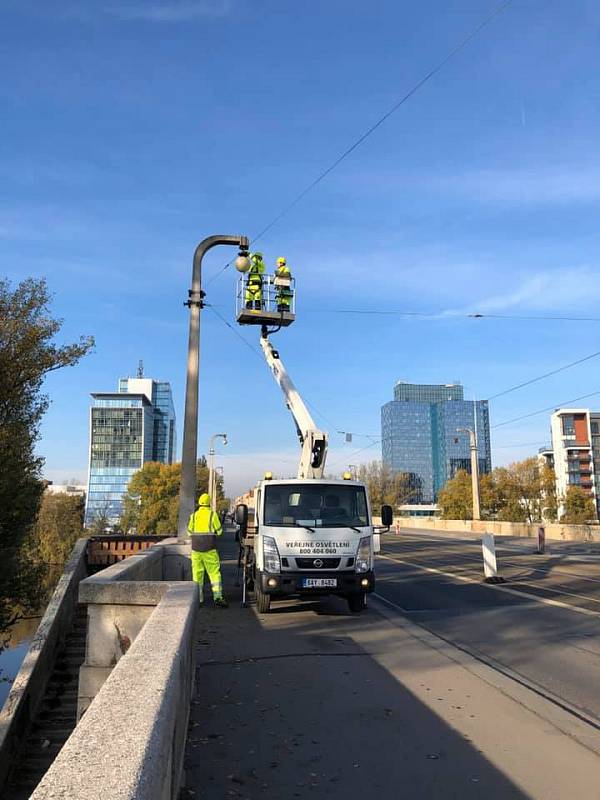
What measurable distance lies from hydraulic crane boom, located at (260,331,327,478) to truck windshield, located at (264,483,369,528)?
196 centimetres

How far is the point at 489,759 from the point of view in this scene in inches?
183

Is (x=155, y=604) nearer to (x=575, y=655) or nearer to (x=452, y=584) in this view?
(x=575, y=655)

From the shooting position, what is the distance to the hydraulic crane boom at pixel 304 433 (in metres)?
13.2

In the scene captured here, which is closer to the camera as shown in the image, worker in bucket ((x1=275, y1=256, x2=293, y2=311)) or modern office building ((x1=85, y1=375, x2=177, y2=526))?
worker in bucket ((x1=275, y1=256, x2=293, y2=311))

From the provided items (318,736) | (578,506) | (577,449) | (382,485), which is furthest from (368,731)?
(577,449)

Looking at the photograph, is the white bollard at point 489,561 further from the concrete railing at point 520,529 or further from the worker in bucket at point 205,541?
the concrete railing at point 520,529

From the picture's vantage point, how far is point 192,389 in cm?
1330

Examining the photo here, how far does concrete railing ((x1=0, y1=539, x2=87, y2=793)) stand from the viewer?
841 centimetres

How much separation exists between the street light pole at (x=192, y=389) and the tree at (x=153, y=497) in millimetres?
58538

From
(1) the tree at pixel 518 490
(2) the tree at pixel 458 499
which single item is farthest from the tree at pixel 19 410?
(2) the tree at pixel 458 499

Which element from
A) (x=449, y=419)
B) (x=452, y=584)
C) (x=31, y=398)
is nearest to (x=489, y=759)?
(x=452, y=584)

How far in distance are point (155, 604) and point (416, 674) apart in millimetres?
3461

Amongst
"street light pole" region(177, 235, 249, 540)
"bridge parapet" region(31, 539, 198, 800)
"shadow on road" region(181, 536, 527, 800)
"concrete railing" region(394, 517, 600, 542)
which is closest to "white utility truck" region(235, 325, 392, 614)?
"street light pole" region(177, 235, 249, 540)

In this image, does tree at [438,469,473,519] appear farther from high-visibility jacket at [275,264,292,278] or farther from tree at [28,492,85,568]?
high-visibility jacket at [275,264,292,278]
